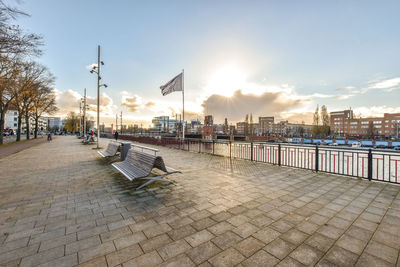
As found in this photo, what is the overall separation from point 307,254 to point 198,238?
1.49 metres

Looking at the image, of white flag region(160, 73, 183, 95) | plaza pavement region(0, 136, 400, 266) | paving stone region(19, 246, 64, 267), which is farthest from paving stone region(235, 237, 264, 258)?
white flag region(160, 73, 183, 95)

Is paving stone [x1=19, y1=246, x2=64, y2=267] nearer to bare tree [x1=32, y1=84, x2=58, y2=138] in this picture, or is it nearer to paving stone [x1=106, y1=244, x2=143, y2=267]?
paving stone [x1=106, y1=244, x2=143, y2=267]

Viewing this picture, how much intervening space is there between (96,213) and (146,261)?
1.94m

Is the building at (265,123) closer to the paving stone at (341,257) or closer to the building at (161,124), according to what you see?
the building at (161,124)

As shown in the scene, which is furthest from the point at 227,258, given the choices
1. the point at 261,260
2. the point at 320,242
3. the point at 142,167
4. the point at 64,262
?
the point at 142,167

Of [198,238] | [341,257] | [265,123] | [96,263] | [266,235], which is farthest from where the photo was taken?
[265,123]

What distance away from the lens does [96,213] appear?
3525 mm

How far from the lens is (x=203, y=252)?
237 centimetres

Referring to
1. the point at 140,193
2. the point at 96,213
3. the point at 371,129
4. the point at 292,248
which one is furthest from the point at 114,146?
the point at 371,129

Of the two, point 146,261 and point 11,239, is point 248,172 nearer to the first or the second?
point 146,261

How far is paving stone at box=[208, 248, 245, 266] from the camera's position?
→ 2168mm

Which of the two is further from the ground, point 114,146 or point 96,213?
point 114,146

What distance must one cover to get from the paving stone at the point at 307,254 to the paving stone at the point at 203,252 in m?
1.02

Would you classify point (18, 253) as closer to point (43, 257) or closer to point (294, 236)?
point (43, 257)
